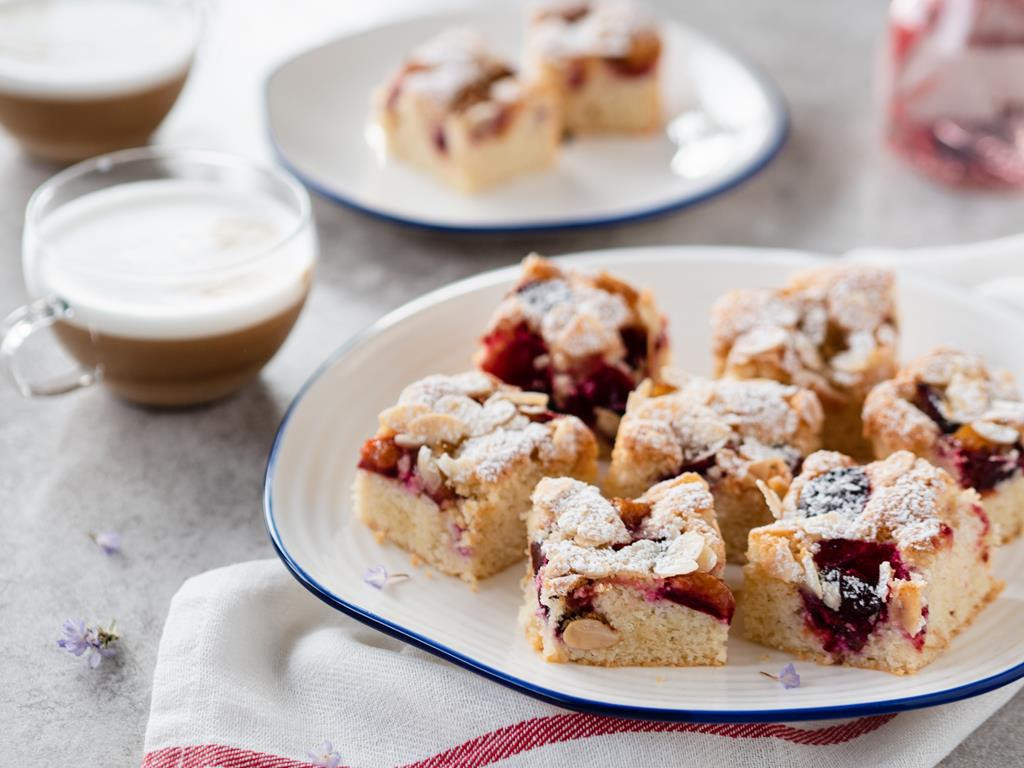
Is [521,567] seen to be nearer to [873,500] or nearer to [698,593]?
[698,593]

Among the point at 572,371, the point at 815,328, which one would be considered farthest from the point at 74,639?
the point at 815,328

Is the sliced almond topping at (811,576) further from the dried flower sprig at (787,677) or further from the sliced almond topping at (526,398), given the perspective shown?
A: the sliced almond topping at (526,398)

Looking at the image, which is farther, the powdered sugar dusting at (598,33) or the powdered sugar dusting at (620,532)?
the powdered sugar dusting at (598,33)

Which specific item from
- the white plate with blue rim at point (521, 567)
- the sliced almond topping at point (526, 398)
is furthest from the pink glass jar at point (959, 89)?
the sliced almond topping at point (526, 398)

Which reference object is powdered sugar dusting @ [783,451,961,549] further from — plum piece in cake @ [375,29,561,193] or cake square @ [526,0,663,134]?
cake square @ [526,0,663,134]

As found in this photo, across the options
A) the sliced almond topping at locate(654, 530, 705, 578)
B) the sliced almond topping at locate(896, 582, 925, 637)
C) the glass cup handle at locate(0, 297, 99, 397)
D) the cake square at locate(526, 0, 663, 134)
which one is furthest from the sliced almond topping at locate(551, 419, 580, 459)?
the cake square at locate(526, 0, 663, 134)

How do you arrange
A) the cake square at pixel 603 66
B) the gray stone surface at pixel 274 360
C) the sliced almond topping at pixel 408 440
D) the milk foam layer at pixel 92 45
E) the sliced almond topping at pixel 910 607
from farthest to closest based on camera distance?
the cake square at pixel 603 66 < the milk foam layer at pixel 92 45 < the sliced almond topping at pixel 408 440 < the gray stone surface at pixel 274 360 < the sliced almond topping at pixel 910 607
